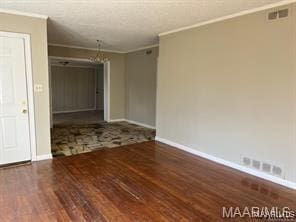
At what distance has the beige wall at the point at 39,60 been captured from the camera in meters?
3.67

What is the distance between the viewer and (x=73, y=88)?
10.9 metres

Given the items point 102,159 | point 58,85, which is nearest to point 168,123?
point 102,159

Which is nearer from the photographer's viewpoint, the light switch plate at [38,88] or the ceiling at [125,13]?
the ceiling at [125,13]

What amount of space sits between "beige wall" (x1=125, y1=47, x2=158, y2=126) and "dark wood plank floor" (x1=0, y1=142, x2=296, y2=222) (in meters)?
3.15

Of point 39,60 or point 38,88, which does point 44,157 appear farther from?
point 39,60

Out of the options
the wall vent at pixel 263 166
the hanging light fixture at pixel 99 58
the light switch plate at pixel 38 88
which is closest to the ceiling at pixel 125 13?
the light switch plate at pixel 38 88

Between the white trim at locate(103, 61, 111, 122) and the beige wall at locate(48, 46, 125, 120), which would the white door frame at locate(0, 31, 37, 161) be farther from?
the white trim at locate(103, 61, 111, 122)

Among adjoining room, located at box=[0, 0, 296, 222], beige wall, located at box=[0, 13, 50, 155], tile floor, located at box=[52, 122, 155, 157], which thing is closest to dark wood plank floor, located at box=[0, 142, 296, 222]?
adjoining room, located at box=[0, 0, 296, 222]

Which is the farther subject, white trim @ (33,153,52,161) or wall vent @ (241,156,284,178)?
white trim @ (33,153,52,161)

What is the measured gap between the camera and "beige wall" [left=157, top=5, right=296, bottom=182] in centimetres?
317

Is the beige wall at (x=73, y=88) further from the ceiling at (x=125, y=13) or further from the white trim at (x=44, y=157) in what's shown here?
the white trim at (x=44, y=157)

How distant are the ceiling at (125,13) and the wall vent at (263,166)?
7.92 feet

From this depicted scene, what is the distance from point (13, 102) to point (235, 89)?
387 cm

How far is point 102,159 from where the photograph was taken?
4.27 metres
